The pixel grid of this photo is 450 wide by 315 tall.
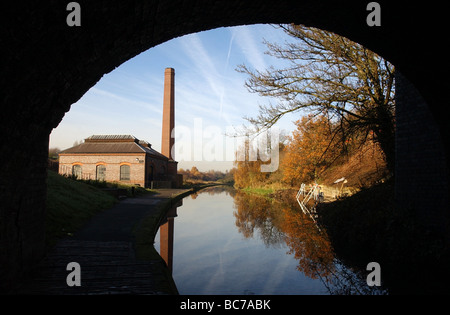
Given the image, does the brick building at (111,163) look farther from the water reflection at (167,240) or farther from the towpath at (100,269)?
the towpath at (100,269)

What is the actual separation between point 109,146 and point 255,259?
23.0 meters

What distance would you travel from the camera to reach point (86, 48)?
3135 mm

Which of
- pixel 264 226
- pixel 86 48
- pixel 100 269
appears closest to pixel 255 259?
pixel 100 269

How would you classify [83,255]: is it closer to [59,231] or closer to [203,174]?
[59,231]

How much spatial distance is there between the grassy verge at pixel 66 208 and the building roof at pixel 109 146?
13755mm

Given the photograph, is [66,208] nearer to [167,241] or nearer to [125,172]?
[167,241]

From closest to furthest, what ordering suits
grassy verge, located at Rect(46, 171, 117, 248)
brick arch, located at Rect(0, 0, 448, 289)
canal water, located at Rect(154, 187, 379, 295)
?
brick arch, located at Rect(0, 0, 448, 289) → canal water, located at Rect(154, 187, 379, 295) → grassy verge, located at Rect(46, 171, 117, 248)

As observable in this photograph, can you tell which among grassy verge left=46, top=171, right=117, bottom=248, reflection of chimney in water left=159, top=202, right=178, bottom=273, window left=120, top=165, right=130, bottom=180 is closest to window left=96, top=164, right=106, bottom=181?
window left=120, top=165, right=130, bottom=180

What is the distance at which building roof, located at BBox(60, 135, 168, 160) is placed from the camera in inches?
980

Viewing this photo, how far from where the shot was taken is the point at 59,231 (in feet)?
20.5

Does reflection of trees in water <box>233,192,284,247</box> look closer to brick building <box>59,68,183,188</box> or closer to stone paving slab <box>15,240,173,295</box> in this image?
stone paving slab <box>15,240,173,295</box>

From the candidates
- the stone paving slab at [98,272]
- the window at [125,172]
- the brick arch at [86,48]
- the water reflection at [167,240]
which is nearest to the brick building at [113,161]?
the window at [125,172]

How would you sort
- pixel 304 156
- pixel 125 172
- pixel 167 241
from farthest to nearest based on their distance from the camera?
pixel 125 172 → pixel 304 156 → pixel 167 241

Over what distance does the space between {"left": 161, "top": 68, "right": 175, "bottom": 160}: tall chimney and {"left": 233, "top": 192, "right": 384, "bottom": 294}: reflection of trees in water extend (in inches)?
772
